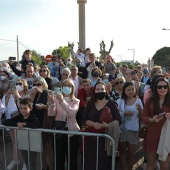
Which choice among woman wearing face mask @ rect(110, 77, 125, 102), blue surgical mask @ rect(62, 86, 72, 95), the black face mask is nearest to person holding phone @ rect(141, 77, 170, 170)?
the black face mask

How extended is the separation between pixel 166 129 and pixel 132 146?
2.74ft

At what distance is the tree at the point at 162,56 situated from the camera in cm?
5130

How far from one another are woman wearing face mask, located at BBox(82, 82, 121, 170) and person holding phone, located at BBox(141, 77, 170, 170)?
1.76ft

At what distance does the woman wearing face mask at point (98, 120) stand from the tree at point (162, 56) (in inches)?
1946

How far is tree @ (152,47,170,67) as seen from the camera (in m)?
51.3

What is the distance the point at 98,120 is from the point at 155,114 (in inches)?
36.6

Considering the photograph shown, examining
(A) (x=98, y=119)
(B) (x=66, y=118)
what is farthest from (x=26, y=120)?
(A) (x=98, y=119)

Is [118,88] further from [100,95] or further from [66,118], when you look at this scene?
[66,118]

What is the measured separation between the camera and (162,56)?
177 ft

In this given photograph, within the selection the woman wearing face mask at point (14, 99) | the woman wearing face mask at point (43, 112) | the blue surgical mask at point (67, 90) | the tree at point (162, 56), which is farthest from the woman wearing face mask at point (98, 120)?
the tree at point (162, 56)

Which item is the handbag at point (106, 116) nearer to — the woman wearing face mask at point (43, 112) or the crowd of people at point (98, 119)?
the crowd of people at point (98, 119)

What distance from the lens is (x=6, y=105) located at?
545cm

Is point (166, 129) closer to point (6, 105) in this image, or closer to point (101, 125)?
point (101, 125)

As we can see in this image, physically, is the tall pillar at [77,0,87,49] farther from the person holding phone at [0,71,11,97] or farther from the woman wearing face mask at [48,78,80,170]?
the woman wearing face mask at [48,78,80,170]
